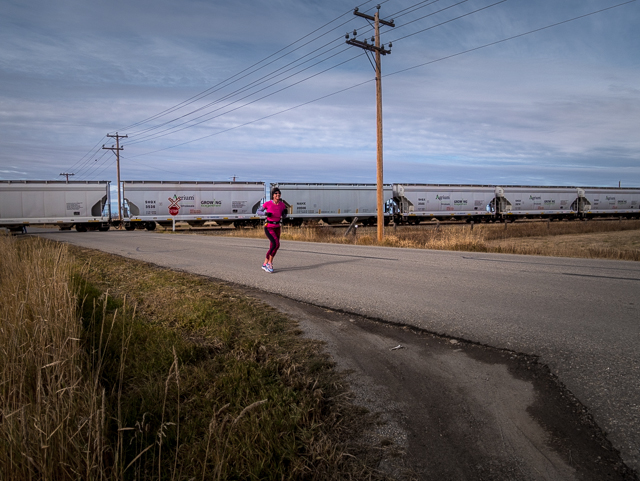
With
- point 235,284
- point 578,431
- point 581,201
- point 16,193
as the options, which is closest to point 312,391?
point 578,431

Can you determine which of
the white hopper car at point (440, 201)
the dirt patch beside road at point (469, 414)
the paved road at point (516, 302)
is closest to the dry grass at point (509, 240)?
the paved road at point (516, 302)

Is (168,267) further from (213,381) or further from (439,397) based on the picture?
(439,397)

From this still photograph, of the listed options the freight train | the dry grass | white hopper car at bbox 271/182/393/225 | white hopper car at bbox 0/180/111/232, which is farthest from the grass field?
white hopper car at bbox 0/180/111/232

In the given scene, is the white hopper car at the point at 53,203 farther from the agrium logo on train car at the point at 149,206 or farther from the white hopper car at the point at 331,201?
the white hopper car at the point at 331,201

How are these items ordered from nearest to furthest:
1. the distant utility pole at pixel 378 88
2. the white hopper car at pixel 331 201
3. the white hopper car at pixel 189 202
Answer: the distant utility pole at pixel 378 88 → the white hopper car at pixel 189 202 → the white hopper car at pixel 331 201

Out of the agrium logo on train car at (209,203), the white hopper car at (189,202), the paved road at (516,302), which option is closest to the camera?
the paved road at (516,302)

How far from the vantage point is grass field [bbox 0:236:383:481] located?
2.26m

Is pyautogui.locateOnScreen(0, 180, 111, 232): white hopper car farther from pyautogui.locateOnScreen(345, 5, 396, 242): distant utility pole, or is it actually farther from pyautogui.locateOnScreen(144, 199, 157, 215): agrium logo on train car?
pyautogui.locateOnScreen(345, 5, 396, 242): distant utility pole

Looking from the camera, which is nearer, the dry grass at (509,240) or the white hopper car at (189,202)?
the dry grass at (509,240)

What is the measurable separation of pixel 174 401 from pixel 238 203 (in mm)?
37937

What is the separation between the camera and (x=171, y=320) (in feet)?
18.1

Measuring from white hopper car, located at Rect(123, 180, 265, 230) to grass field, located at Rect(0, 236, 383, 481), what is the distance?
33.3 m

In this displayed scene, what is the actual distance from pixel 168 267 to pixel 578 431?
32.8 feet

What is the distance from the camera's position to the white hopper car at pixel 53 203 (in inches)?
1437
